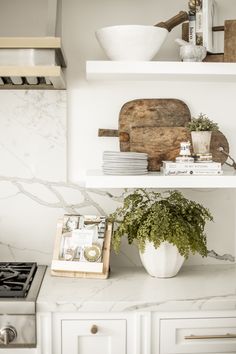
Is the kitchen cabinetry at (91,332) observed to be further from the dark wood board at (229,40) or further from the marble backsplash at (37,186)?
the dark wood board at (229,40)

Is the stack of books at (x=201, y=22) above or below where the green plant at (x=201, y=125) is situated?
above

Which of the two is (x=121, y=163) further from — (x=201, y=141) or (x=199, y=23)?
(x=199, y=23)

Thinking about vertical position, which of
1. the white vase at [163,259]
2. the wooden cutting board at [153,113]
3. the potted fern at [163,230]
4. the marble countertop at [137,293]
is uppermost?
the wooden cutting board at [153,113]

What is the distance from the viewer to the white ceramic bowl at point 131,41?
2301 mm

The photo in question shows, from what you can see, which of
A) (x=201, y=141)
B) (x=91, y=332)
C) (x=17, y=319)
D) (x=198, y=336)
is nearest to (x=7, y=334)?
(x=17, y=319)

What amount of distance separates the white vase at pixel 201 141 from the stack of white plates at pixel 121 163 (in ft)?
0.89

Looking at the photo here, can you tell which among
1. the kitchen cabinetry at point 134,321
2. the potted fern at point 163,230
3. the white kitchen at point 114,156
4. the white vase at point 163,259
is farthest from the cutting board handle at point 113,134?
the kitchen cabinetry at point 134,321

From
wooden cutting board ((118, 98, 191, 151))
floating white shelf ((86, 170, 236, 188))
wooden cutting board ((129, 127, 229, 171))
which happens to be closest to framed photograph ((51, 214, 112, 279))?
floating white shelf ((86, 170, 236, 188))

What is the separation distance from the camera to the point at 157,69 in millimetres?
2361

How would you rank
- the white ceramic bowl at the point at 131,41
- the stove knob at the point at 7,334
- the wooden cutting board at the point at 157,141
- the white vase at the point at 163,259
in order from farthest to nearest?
the wooden cutting board at the point at 157,141 → the white vase at the point at 163,259 → the white ceramic bowl at the point at 131,41 → the stove knob at the point at 7,334

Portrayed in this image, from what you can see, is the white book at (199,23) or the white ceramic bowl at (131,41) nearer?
the white ceramic bowl at (131,41)

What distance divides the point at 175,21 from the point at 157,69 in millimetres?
289

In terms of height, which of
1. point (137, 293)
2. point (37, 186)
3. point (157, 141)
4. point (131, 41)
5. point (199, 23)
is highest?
point (199, 23)

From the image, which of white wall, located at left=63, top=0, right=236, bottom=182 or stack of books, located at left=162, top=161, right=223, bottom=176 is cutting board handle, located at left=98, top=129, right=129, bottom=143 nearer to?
white wall, located at left=63, top=0, right=236, bottom=182
